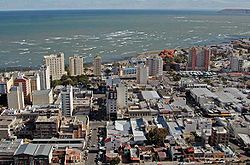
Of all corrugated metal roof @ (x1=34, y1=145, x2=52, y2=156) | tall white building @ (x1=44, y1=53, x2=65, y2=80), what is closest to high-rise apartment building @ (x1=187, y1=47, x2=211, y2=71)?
tall white building @ (x1=44, y1=53, x2=65, y2=80)

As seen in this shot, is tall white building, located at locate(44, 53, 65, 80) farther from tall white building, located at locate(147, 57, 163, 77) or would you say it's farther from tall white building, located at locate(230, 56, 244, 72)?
tall white building, located at locate(230, 56, 244, 72)

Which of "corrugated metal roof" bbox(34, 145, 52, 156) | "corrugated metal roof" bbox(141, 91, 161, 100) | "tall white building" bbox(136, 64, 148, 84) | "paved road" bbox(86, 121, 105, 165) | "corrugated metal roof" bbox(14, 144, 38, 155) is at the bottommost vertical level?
"paved road" bbox(86, 121, 105, 165)

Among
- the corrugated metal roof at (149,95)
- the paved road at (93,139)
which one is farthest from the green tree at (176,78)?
the paved road at (93,139)

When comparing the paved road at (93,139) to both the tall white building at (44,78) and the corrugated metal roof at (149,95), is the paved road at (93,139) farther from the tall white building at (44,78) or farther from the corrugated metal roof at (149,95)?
the tall white building at (44,78)

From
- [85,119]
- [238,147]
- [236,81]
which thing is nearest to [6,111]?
[85,119]

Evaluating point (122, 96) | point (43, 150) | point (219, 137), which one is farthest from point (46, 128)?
point (219, 137)

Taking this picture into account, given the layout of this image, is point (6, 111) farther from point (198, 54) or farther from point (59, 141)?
point (198, 54)
